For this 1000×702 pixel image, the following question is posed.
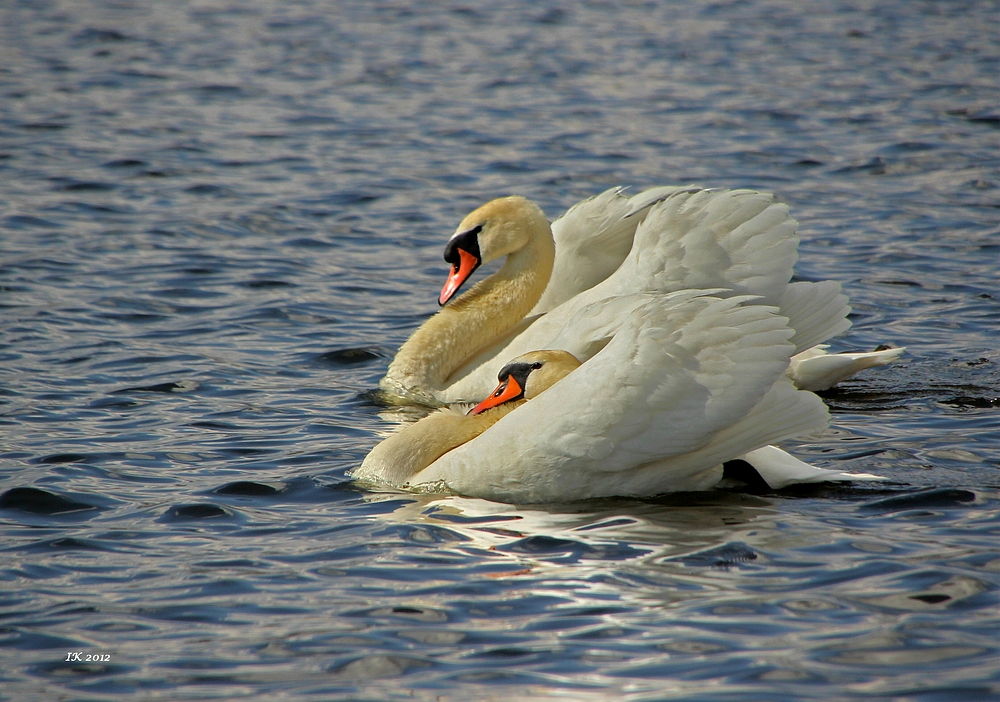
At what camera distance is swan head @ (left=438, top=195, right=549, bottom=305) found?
8.65m

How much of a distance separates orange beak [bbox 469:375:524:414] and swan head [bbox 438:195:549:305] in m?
1.82

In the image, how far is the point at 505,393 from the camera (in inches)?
269

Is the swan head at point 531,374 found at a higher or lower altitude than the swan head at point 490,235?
lower

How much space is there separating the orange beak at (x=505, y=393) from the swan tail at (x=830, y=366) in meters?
1.79

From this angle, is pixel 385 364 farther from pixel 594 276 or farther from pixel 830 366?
pixel 830 366

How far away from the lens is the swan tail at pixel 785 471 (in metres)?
6.26

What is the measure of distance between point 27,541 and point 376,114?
38.8ft

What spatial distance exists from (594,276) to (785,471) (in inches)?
108

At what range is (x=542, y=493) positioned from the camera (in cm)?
614

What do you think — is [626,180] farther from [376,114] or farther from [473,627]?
[473,627]

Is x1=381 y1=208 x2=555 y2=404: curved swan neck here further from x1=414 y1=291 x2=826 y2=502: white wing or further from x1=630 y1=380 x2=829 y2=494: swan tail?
x1=630 y1=380 x2=829 y2=494: swan tail

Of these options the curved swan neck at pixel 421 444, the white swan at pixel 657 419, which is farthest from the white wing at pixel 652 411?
the curved swan neck at pixel 421 444

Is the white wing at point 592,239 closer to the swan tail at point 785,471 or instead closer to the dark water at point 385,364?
the dark water at point 385,364

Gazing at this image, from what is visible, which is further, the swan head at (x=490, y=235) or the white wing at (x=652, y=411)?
the swan head at (x=490, y=235)
